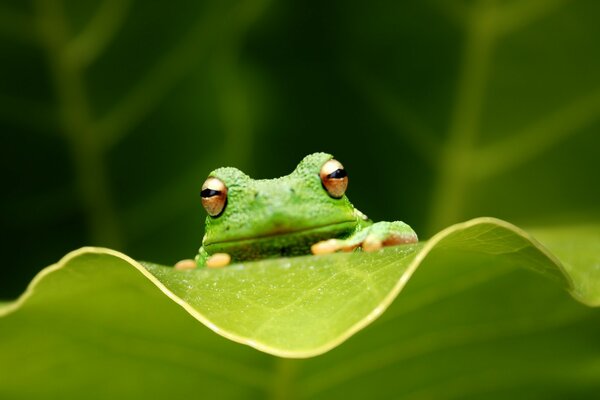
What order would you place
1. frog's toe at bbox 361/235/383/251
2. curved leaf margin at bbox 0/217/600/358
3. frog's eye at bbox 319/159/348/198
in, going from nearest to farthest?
curved leaf margin at bbox 0/217/600/358 → frog's toe at bbox 361/235/383/251 → frog's eye at bbox 319/159/348/198

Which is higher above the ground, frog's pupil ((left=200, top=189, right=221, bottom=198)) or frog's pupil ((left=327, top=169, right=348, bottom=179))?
frog's pupil ((left=327, top=169, right=348, bottom=179))

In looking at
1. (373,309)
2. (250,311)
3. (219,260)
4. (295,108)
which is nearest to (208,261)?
(219,260)

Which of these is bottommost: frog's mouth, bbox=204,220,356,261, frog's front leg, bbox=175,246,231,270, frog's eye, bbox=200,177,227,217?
frog's front leg, bbox=175,246,231,270

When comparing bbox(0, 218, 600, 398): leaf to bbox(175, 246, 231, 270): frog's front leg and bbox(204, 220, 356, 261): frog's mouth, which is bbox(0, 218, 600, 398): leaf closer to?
bbox(175, 246, 231, 270): frog's front leg

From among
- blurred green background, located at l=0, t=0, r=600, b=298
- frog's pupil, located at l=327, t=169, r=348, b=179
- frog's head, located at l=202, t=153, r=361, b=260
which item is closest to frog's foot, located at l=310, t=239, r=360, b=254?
frog's head, located at l=202, t=153, r=361, b=260

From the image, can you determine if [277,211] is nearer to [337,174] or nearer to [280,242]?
[280,242]

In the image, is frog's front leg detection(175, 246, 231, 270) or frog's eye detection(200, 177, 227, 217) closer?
frog's front leg detection(175, 246, 231, 270)

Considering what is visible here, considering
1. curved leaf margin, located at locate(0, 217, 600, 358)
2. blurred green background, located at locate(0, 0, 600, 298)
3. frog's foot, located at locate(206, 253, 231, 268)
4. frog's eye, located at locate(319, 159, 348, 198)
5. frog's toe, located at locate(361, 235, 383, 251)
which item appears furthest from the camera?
blurred green background, located at locate(0, 0, 600, 298)
